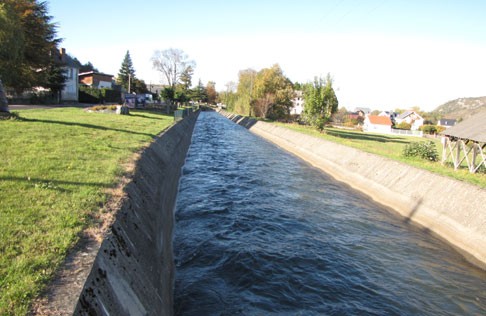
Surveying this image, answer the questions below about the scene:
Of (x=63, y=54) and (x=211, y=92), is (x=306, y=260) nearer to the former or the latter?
(x=63, y=54)

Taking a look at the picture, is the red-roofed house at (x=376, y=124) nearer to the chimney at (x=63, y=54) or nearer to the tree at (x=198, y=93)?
the tree at (x=198, y=93)

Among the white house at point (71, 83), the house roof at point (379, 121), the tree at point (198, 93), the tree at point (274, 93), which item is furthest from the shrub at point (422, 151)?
the tree at point (198, 93)

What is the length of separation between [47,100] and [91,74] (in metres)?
42.7

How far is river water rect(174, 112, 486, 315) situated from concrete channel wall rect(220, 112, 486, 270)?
2.27 ft

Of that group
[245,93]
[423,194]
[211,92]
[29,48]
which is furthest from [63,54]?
[211,92]

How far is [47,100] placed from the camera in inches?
1622

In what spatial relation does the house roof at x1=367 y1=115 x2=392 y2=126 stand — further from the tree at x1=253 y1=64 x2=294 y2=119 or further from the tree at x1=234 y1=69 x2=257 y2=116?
the tree at x1=234 y1=69 x2=257 y2=116

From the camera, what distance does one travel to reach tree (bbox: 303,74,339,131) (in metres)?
44.8

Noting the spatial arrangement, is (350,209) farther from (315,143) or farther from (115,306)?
(315,143)

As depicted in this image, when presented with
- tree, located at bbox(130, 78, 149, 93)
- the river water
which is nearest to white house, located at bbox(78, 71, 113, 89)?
tree, located at bbox(130, 78, 149, 93)

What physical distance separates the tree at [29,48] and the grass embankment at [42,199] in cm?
2239

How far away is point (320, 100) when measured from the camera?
44.7 meters

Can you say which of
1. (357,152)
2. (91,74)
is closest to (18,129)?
(357,152)

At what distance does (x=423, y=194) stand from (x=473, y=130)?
592 cm
